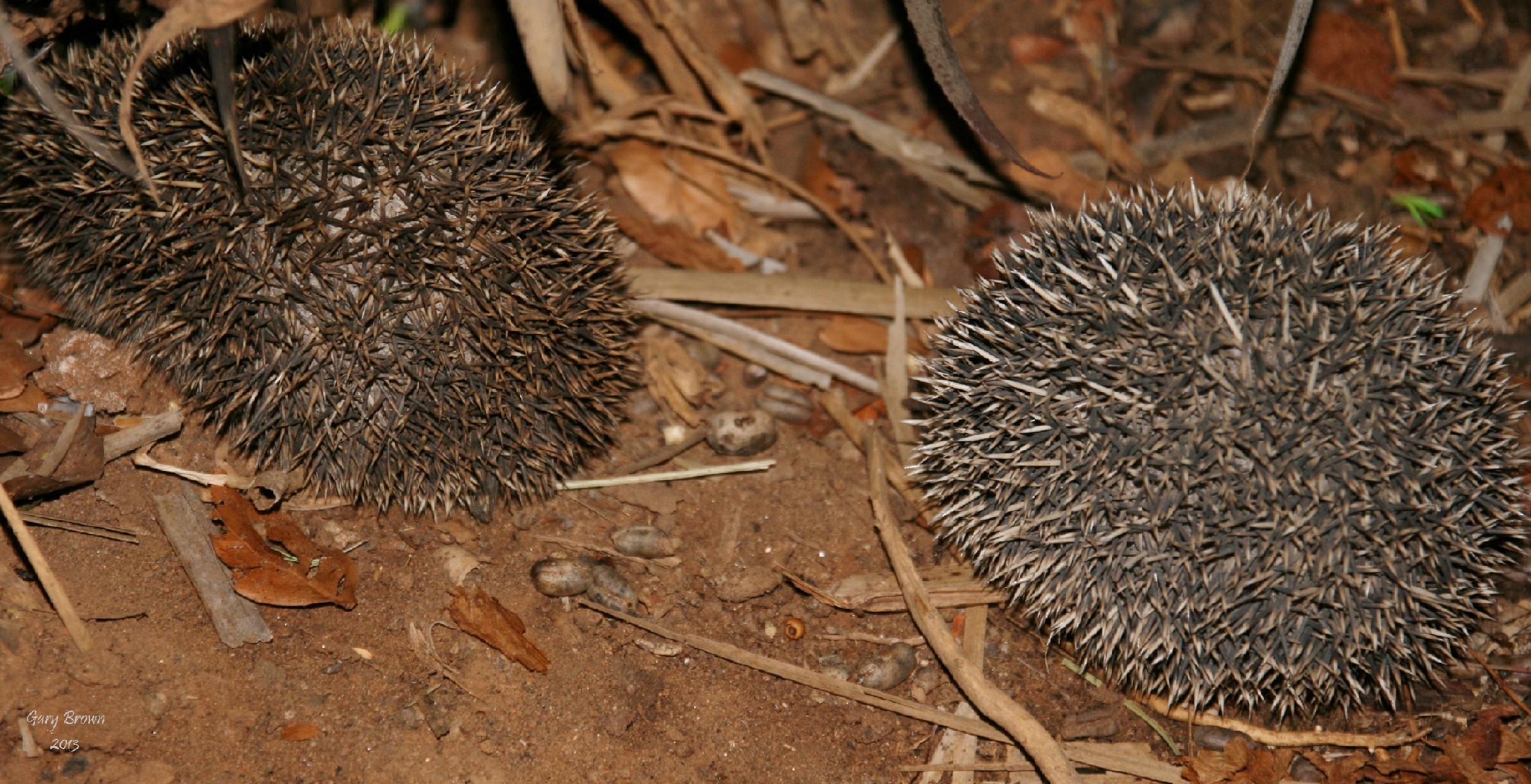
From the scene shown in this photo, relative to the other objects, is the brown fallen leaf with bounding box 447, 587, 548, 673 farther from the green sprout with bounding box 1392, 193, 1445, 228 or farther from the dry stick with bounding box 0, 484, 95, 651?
the green sprout with bounding box 1392, 193, 1445, 228

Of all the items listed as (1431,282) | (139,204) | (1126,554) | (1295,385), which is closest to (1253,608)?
(1126,554)

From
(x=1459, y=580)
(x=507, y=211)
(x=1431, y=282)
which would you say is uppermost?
(x=507, y=211)

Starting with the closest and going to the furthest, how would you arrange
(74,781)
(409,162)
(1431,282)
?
1. (74,781)
2. (409,162)
3. (1431,282)

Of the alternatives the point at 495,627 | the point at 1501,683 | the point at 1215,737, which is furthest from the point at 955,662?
the point at 1501,683

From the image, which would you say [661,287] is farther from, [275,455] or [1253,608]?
[1253,608]

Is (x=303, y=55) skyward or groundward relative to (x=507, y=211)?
skyward

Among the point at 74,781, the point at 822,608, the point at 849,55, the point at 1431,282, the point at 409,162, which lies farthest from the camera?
the point at 849,55
